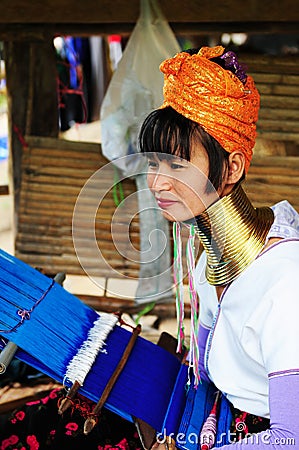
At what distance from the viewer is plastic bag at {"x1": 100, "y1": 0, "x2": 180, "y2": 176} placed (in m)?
3.54

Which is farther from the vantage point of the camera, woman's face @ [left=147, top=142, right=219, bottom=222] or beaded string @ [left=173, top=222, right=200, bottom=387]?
beaded string @ [left=173, top=222, right=200, bottom=387]

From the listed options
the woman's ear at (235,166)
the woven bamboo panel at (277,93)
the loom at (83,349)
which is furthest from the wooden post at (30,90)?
the woman's ear at (235,166)

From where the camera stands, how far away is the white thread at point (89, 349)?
2.03 m

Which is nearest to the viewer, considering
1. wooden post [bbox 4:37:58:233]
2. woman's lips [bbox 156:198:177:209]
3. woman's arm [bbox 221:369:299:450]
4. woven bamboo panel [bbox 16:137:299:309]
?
woman's arm [bbox 221:369:299:450]

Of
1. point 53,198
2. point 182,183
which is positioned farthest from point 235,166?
point 53,198

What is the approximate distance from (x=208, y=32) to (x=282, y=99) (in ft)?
1.80

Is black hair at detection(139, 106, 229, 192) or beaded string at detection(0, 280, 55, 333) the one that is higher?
black hair at detection(139, 106, 229, 192)

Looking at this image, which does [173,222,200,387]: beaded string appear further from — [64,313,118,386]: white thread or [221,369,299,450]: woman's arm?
[221,369,299,450]: woman's arm

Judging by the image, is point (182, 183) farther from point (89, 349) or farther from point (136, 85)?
point (136, 85)

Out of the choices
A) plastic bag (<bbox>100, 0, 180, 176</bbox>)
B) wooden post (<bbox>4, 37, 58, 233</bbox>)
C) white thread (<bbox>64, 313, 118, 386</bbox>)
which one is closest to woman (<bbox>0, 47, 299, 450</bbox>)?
white thread (<bbox>64, 313, 118, 386</bbox>)

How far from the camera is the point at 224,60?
1.86 meters

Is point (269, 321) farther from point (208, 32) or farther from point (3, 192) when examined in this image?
point (3, 192)

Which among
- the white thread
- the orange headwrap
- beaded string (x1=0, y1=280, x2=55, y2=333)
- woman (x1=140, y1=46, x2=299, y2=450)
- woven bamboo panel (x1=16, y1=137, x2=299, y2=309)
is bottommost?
woven bamboo panel (x1=16, y1=137, x2=299, y2=309)

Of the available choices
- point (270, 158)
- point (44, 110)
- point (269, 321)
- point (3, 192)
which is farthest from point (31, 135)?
point (269, 321)
